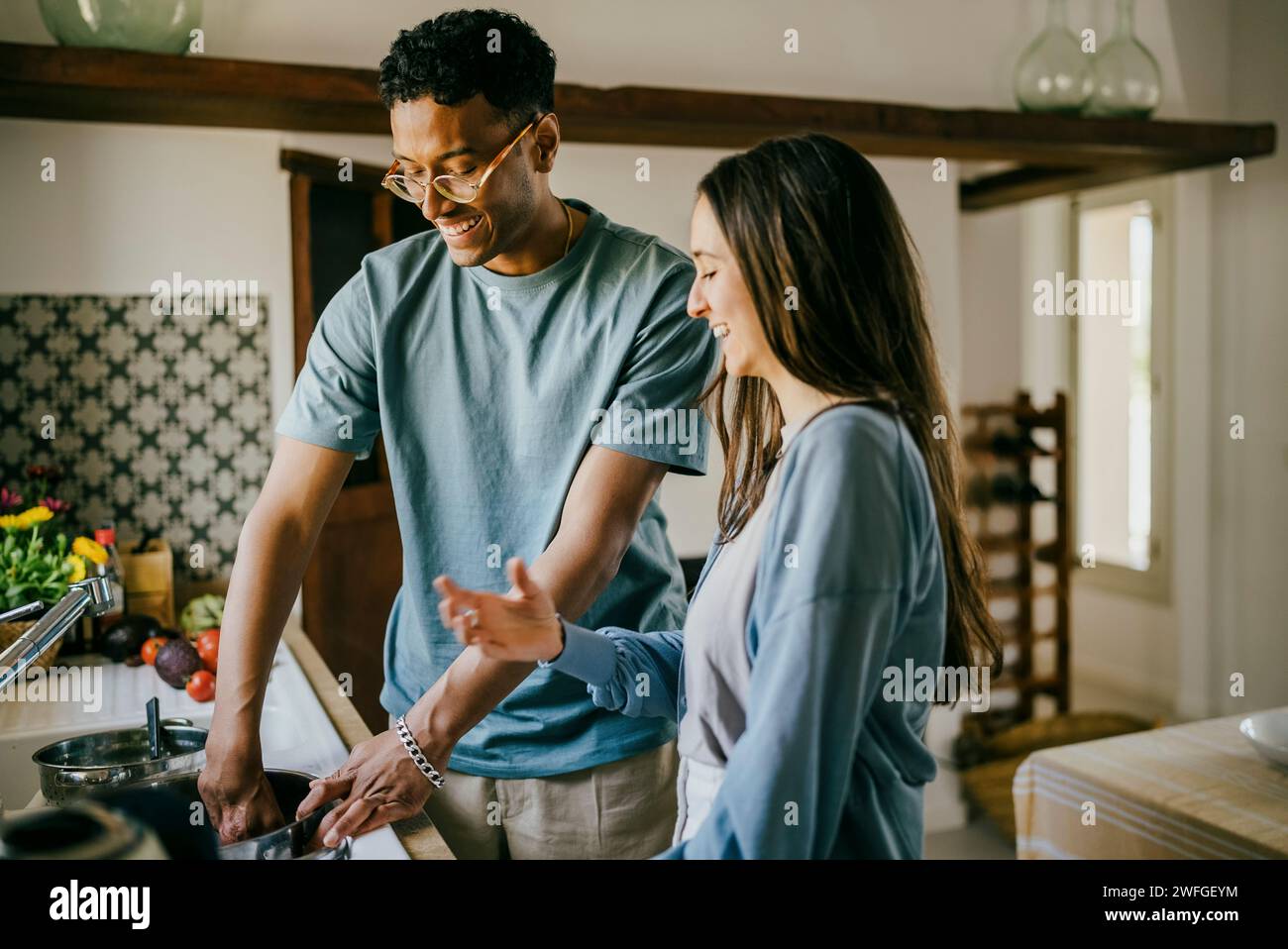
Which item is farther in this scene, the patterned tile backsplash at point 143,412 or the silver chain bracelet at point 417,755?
the patterned tile backsplash at point 143,412

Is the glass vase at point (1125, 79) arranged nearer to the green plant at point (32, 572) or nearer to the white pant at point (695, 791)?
the white pant at point (695, 791)

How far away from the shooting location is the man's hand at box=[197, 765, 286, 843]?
112cm

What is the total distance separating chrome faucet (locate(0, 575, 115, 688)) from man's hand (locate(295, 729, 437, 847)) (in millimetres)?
312

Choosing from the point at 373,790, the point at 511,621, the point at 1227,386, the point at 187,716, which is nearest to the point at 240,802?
the point at 373,790

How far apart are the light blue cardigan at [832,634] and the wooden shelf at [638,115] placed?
3.86 ft

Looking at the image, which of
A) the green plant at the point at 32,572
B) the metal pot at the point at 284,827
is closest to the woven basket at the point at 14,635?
the green plant at the point at 32,572

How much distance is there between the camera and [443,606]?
0.82 m

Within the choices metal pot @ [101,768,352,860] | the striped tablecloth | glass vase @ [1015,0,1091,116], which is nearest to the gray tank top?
metal pot @ [101,768,352,860]

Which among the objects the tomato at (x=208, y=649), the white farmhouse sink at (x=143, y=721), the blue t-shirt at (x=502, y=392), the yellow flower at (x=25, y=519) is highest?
the blue t-shirt at (x=502, y=392)

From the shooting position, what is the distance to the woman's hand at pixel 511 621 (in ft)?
2.81

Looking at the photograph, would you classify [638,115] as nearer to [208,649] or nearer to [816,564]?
[208,649]

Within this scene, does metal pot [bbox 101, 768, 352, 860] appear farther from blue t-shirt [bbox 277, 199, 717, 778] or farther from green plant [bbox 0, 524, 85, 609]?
green plant [bbox 0, 524, 85, 609]

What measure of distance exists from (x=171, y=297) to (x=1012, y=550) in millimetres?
2750

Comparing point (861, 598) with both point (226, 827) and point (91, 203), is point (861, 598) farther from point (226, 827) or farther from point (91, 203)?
point (91, 203)
